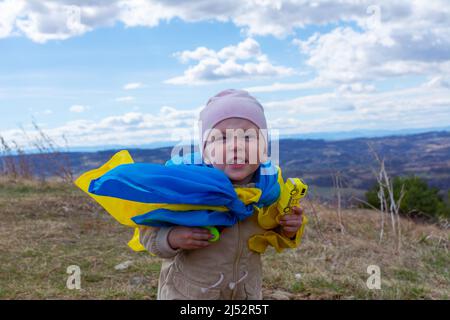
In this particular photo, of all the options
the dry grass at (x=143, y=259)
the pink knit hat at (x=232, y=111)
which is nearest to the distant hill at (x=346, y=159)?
the pink knit hat at (x=232, y=111)

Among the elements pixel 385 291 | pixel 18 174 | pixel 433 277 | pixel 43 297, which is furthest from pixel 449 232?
pixel 18 174

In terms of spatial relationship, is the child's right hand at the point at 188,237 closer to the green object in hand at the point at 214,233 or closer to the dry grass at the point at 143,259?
the green object in hand at the point at 214,233

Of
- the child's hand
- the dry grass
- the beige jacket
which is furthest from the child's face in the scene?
the dry grass

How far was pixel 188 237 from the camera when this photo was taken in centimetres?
184

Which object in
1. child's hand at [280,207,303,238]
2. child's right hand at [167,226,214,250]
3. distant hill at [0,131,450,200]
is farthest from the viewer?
distant hill at [0,131,450,200]

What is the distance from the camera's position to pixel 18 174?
9164mm

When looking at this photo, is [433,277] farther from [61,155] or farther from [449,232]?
[61,155]

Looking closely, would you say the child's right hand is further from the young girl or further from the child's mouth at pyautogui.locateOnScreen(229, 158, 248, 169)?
the child's mouth at pyautogui.locateOnScreen(229, 158, 248, 169)

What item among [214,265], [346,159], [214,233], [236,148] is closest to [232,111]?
[236,148]

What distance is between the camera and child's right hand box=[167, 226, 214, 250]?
1.84m

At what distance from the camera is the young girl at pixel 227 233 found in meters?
1.86

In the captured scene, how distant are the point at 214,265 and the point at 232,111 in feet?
1.90

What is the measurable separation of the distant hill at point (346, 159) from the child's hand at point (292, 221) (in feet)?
0.90

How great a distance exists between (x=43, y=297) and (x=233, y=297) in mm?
2024
